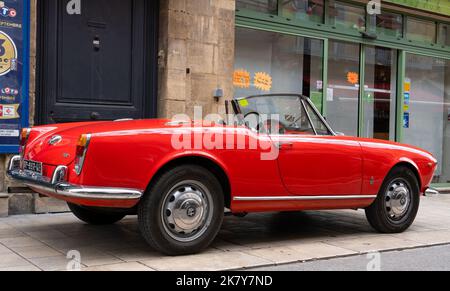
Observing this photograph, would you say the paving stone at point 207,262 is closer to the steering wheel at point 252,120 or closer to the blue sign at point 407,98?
the steering wheel at point 252,120

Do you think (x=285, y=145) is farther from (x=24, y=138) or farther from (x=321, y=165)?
(x=24, y=138)

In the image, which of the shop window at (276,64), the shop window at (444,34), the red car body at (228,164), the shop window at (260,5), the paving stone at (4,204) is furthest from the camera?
the shop window at (444,34)

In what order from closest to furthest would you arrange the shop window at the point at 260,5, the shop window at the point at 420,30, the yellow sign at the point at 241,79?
the shop window at the point at 260,5, the yellow sign at the point at 241,79, the shop window at the point at 420,30

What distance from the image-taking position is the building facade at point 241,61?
7504 mm

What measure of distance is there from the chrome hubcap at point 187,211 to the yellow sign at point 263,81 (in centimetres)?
516

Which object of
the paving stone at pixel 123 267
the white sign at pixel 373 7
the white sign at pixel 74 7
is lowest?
the paving stone at pixel 123 267

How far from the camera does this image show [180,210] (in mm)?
4730

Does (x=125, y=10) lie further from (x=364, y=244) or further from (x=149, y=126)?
(x=364, y=244)

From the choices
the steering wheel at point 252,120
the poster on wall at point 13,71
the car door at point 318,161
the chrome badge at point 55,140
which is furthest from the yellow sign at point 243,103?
the poster on wall at point 13,71

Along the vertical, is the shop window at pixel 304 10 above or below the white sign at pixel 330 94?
above

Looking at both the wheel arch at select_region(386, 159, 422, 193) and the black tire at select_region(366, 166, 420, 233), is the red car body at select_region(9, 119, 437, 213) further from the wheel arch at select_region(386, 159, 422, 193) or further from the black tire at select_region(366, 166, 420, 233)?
the black tire at select_region(366, 166, 420, 233)

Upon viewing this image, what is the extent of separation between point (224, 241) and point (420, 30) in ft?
27.9
